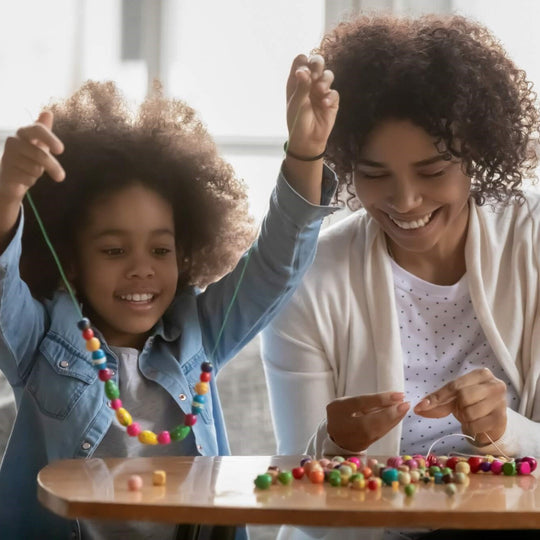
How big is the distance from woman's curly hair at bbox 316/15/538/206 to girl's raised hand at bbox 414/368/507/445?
0.36m

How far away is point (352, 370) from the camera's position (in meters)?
1.62

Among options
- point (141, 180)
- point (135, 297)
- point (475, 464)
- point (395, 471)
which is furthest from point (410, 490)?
point (141, 180)

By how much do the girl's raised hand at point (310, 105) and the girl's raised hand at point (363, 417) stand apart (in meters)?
0.34

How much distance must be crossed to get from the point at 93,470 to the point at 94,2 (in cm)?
138

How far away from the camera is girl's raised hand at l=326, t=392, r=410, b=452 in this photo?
1.27 meters

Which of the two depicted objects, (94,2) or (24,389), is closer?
(24,389)

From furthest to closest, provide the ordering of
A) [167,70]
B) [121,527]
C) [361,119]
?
[167,70] < [361,119] < [121,527]

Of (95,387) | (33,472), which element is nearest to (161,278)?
(95,387)

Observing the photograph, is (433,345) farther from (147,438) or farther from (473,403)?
(147,438)

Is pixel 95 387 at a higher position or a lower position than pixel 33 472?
higher

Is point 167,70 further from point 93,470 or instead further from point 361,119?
point 93,470

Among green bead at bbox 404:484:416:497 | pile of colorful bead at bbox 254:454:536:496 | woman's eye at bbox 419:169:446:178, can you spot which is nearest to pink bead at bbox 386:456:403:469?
pile of colorful bead at bbox 254:454:536:496

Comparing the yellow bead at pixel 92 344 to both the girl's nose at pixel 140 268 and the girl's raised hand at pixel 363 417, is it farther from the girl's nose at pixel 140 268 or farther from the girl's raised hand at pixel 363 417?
the girl's raised hand at pixel 363 417

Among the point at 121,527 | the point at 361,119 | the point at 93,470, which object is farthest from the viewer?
the point at 361,119
